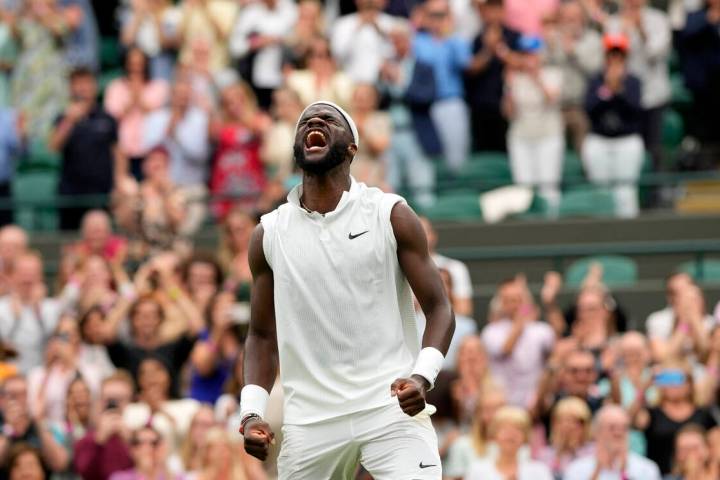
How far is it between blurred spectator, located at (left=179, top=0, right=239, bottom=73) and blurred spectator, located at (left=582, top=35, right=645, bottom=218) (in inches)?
139

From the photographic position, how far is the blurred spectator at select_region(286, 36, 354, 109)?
17.0m

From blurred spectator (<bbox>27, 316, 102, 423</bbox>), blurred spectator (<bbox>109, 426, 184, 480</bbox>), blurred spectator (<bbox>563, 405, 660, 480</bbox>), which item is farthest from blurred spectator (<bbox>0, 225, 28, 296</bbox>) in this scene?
blurred spectator (<bbox>563, 405, 660, 480</bbox>)

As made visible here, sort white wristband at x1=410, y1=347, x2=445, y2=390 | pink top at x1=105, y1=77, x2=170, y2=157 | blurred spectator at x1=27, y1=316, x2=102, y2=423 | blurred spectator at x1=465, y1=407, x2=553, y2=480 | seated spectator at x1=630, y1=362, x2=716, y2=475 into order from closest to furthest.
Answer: white wristband at x1=410, y1=347, x2=445, y2=390
blurred spectator at x1=465, y1=407, x2=553, y2=480
seated spectator at x1=630, y1=362, x2=716, y2=475
blurred spectator at x1=27, y1=316, x2=102, y2=423
pink top at x1=105, y1=77, x2=170, y2=157

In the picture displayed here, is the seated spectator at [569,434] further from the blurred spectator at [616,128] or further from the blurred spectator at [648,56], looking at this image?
the blurred spectator at [648,56]

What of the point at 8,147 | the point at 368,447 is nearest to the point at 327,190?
the point at 368,447

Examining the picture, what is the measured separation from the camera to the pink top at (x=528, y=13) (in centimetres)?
1800

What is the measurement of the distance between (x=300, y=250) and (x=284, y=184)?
24.5ft

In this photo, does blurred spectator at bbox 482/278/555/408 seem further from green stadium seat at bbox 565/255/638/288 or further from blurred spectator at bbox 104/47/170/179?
blurred spectator at bbox 104/47/170/179

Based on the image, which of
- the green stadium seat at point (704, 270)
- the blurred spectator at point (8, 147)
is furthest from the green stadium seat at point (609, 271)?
the blurred spectator at point (8, 147)

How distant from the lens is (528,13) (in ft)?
59.3

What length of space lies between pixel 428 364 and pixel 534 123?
30.2 ft

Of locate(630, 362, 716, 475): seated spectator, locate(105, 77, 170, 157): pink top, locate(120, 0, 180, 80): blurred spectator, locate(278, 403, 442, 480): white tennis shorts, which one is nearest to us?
locate(278, 403, 442, 480): white tennis shorts

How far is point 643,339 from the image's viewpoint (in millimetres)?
13867

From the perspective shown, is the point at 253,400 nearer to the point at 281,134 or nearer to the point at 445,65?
the point at 281,134
